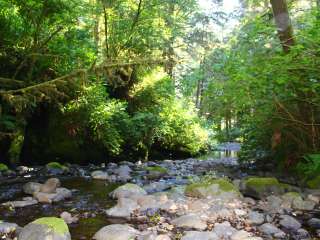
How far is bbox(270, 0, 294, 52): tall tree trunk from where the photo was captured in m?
7.06

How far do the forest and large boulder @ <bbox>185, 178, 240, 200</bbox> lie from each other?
0.04 m

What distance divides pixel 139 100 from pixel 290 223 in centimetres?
947

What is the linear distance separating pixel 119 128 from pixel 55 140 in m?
2.23

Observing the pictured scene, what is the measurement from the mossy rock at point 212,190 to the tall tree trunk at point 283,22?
2.78m

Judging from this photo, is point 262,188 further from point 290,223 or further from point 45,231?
point 45,231

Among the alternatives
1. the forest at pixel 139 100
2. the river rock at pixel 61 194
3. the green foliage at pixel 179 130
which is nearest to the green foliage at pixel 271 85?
the forest at pixel 139 100

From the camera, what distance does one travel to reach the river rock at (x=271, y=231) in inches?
196

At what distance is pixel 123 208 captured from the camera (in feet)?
19.5

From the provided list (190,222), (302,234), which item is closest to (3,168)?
(190,222)

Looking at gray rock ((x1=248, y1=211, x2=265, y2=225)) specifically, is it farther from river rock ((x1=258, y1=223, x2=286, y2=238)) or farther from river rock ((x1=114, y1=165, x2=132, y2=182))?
river rock ((x1=114, y1=165, x2=132, y2=182))

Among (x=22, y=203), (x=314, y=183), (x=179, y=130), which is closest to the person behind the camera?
(x=22, y=203)

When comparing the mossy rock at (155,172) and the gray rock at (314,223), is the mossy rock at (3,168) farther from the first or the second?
the gray rock at (314,223)

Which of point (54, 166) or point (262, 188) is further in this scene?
point (54, 166)

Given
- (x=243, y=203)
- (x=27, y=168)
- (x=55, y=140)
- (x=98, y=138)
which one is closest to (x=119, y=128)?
(x=98, y=138)
